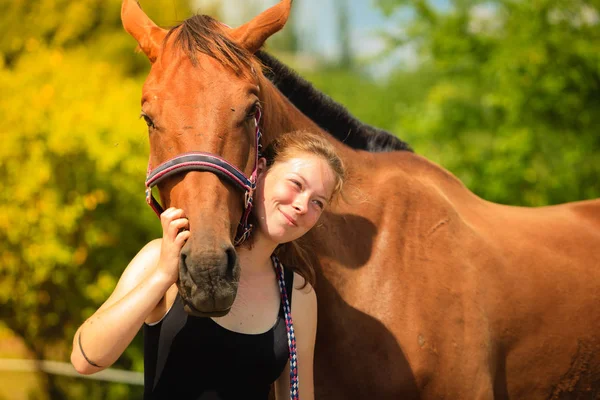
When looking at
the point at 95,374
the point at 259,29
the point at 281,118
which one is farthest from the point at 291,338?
the point at 95,374

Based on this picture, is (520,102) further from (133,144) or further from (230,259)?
(230,259)

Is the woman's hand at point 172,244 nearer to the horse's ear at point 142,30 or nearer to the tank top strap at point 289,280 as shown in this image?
the tank top strap at point 289,280

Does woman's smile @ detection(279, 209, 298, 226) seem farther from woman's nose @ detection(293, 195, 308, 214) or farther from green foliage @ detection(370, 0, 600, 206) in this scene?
green foliage @ detection(370, 0, 600, 206)

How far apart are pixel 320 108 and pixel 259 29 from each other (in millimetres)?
643

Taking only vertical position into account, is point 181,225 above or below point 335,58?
below

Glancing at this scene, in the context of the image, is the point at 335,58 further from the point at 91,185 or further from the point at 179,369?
the point at 179,369

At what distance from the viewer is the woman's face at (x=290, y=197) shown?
7.53 ft

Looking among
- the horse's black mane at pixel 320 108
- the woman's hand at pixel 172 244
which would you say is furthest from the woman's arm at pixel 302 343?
the horse's black mane at pixel 320 108

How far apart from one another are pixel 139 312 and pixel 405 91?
28.5 m

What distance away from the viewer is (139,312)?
2.00 meters

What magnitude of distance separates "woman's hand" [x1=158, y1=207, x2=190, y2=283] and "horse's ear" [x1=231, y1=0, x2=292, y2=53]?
2.72ft

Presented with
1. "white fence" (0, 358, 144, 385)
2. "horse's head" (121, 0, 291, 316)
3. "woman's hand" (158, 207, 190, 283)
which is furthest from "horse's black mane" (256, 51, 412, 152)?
"white fence" (0, 358, 144, 385)

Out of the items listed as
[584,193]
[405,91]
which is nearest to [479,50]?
[584,193]

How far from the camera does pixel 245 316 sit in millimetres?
2301
